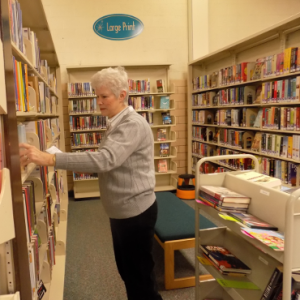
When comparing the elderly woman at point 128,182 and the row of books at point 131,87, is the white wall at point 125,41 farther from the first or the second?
the elderly woman at point 128,182

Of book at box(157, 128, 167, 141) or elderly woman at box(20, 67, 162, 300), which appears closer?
elderly woman at box(20, 67, 162, 300)

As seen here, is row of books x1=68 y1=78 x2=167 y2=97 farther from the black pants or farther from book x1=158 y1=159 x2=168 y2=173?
the black pants

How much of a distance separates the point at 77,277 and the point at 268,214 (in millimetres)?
1826

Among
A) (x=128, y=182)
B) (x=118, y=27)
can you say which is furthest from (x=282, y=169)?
(x=118, y=27)

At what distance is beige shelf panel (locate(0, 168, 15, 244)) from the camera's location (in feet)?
2.82

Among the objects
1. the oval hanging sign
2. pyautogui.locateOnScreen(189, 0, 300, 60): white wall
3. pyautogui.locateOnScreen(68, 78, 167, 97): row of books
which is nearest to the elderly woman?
pyautogui.locateOnScreen(68, 78, 167, 97): row of books

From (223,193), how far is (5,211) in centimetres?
119

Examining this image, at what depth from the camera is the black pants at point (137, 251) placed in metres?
1.66

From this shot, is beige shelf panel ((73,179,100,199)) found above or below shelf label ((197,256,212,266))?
below

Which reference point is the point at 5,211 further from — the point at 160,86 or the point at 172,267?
the point at 160,86

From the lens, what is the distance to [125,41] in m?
5.15

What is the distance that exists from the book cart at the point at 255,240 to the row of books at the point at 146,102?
3181mm

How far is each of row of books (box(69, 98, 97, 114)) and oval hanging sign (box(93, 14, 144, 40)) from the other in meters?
1.22

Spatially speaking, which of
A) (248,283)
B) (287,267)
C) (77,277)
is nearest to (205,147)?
(77,277)
